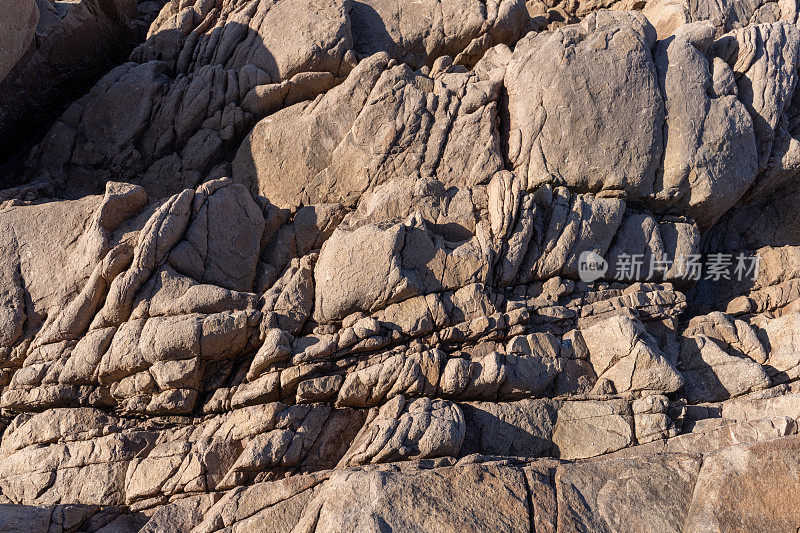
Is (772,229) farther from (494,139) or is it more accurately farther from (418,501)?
(418,501)

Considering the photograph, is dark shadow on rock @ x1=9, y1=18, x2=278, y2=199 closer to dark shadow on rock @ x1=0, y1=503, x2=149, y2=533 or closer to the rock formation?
the rock formation

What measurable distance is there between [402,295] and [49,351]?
737 cm

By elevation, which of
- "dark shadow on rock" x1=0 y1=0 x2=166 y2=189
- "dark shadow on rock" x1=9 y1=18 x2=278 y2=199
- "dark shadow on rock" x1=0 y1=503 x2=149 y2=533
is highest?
"dark shadow on rock" x1=0 y1=0 x2=166 y2=189

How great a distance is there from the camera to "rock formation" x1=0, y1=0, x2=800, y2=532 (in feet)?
31.7

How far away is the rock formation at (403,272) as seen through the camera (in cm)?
966

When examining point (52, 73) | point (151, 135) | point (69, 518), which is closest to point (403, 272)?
point (69, 518)

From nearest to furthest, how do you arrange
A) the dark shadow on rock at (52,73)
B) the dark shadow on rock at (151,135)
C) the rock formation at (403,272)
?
the rock formation at (403,272) < the dark shadow on rock at (151,135) < the dark shadow on rock at (52,73)

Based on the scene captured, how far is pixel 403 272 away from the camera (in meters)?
12.0

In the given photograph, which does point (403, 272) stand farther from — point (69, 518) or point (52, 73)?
point (52, 73)

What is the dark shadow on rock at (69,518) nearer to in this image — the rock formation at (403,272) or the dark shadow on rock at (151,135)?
the rock formation at (403,272)

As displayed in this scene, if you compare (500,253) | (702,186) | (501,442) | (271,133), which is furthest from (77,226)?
(702,186)

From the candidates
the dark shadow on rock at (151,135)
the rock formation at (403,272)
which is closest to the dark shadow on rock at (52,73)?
the rock formation at (403,272)

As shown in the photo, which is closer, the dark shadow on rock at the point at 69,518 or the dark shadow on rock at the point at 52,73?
the dark shadow on rock at the point at 69,518

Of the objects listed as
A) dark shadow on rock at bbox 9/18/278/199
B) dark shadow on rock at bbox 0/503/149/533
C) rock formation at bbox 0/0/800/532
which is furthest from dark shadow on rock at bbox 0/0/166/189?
dark shadow on rock at bbox 0/503/149/533
